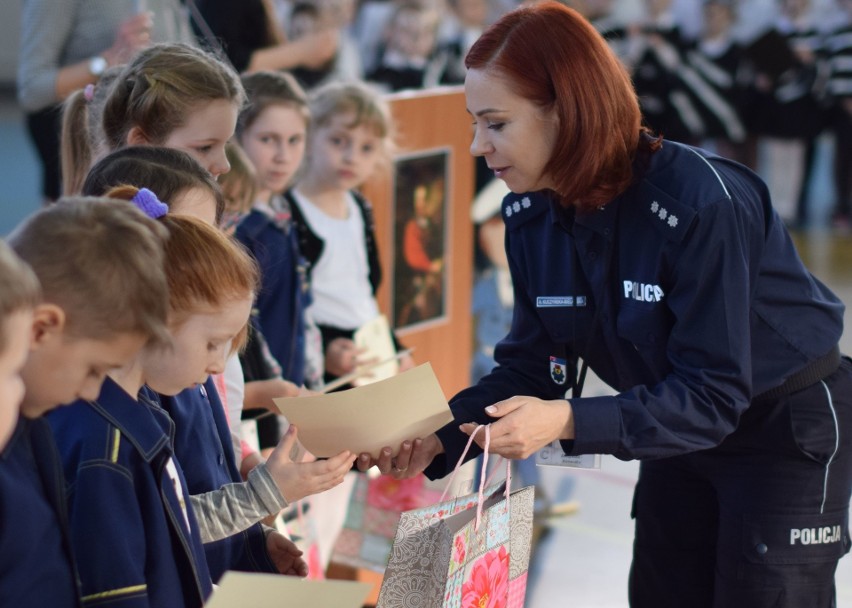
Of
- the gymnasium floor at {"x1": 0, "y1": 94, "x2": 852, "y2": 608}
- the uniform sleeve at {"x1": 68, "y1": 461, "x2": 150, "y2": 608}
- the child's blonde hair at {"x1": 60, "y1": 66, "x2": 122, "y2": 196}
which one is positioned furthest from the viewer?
the gymnasium floor at {"x1": 0, "y1": 94, "x2": 852, "y2": 608}

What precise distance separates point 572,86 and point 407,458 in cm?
70

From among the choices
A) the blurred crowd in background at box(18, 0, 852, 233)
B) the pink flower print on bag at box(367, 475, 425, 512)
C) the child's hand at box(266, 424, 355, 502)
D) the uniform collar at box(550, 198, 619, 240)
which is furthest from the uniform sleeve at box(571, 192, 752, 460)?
the blurred crowd in background at box(18, 0, 852, 233)

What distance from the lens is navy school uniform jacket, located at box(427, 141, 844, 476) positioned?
6.35 feet

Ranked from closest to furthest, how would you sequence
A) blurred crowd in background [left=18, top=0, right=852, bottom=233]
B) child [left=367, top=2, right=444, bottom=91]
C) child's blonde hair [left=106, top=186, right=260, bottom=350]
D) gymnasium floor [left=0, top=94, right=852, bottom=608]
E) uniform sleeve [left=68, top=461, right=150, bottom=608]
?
uniform sleeve [left=68, top=461, right=150, bottom=608]
child's blonde hair [left=106, top=186, right=260, bottom=350]
gymnasium floor [left=0, top=94, right=852, bottom=608]
child [left=367, top=2, right=444, bottom=91]
blurred crowd in background [left=18, top=0, right=852, bottom=233]

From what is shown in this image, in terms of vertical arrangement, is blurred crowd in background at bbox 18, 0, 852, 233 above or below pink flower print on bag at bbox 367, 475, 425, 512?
above

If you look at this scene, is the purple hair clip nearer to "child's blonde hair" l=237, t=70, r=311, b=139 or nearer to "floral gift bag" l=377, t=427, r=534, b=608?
"floral gift bag" l=377, t=427, r=534, b=608

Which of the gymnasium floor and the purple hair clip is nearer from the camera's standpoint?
the purple hair clip

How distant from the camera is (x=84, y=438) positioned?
1489 millimetres

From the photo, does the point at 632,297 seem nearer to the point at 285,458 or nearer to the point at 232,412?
the point at 285,458

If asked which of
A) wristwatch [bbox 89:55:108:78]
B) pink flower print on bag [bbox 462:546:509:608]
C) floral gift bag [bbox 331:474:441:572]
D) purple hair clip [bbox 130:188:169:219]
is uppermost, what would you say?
purple hair clip [bbox 130:188:169:219]

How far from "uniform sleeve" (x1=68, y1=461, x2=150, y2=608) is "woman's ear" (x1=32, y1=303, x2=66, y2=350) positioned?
0.23 m

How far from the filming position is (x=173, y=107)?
2295 millimetres

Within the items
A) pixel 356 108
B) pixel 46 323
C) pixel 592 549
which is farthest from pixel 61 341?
pixel 592 549

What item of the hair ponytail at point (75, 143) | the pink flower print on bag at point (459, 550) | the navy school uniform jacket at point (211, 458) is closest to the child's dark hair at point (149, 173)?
the navy school uniform jacket at point (211, 458)
